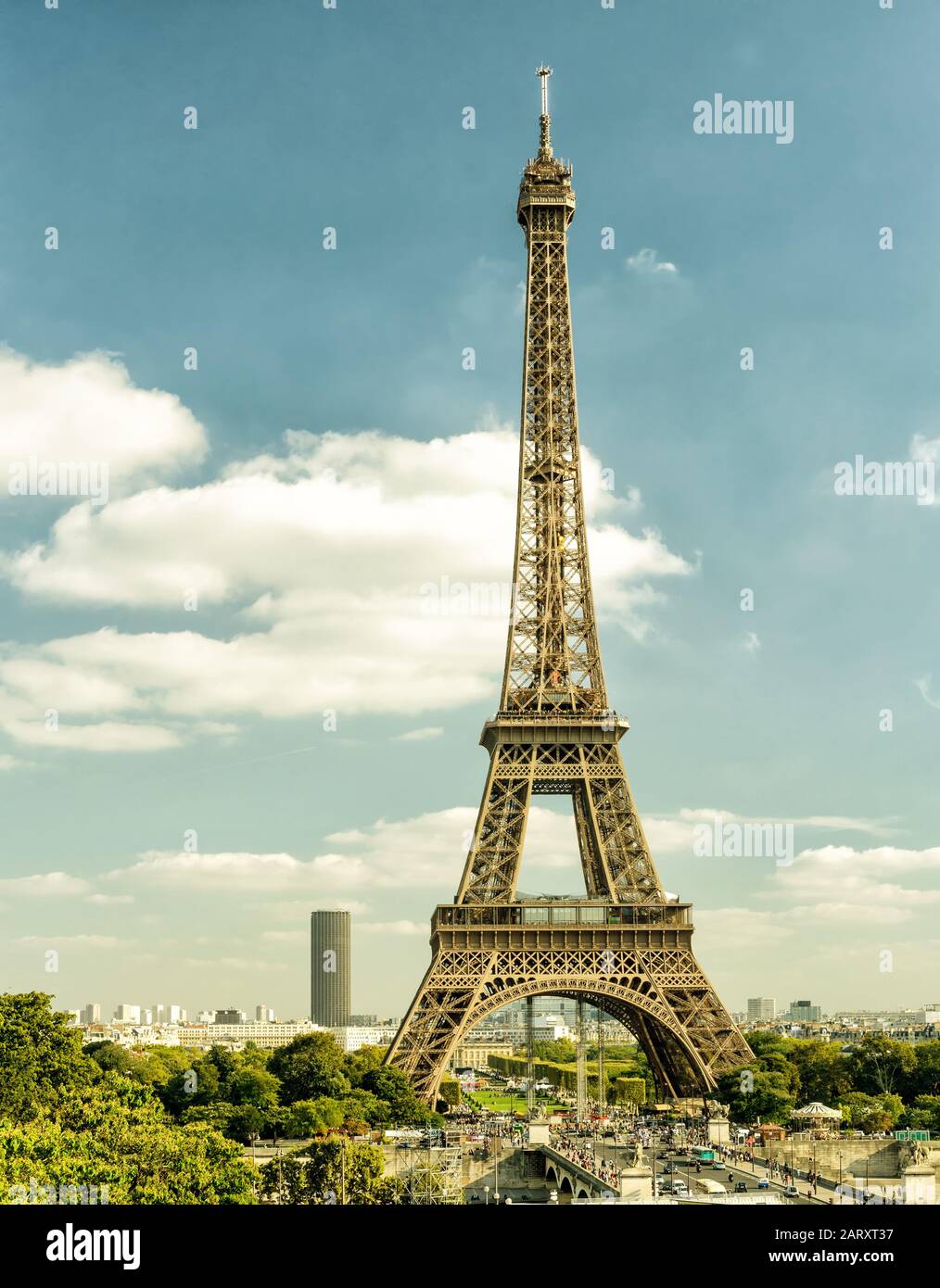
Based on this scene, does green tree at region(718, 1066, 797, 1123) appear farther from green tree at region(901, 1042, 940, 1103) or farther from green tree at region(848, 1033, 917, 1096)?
green tree at region(901, 1042, 940, 1103)

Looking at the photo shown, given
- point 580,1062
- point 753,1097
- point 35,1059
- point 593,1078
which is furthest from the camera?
point 593,1078

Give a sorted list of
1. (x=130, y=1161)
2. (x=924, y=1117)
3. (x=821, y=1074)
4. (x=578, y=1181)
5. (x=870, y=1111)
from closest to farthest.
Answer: (x=130, y=1161), (x=578, y=1181), (x=924, y=1117), (x=870, y=1111), (x=821, y=1074)

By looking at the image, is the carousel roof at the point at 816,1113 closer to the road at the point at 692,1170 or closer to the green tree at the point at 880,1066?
the road at the point at 692,1170

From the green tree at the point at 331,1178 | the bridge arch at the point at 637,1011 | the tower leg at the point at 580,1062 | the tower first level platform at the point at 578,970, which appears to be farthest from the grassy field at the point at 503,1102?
the green tree at the point at 331,1178

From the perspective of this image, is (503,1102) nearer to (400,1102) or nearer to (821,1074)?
(821,1074)

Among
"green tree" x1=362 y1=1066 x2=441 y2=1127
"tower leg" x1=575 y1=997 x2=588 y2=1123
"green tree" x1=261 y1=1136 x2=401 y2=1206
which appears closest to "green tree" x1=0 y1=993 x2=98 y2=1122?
"green tree" x1=261 y1=1136 x2=401 y2=1206

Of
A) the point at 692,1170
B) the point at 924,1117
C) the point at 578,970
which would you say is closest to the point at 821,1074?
the point at 924,1117
